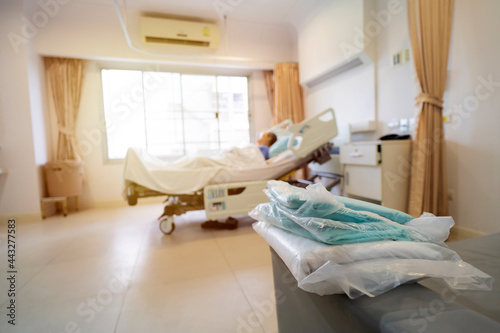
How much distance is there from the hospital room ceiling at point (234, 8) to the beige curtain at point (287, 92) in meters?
0.72

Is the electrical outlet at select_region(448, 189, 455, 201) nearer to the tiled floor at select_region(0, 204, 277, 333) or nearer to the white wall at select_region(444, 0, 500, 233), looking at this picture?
the white wall at select_region(444, 0, 500, 233)

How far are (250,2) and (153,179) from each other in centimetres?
297

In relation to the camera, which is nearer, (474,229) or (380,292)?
(380,292)

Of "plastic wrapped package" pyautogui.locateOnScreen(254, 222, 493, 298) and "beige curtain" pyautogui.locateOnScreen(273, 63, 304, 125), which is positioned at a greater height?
"beige curtain" pyautogui.locateOnScreen(273, 63, 304, 125)

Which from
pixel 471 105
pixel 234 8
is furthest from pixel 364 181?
pixel 234 8

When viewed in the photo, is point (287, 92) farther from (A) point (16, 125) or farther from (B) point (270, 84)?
(A) point (16, 125)

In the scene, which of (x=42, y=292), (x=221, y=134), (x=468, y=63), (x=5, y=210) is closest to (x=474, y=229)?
(x=468, y=63)

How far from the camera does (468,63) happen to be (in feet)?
6.12

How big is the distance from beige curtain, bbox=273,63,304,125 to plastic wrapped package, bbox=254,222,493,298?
3747mm

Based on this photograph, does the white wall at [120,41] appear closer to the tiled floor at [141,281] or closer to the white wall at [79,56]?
the white wall at [79,56]

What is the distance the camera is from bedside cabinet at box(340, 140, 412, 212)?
83.0 inches

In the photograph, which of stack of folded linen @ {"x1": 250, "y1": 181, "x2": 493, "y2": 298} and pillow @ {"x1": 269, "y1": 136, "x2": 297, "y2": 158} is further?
pillow @ {"x1": 269, "y1": 136, "x2": 297, "y2": 158}

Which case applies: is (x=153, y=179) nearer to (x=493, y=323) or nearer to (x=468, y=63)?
(x=493, y=323)

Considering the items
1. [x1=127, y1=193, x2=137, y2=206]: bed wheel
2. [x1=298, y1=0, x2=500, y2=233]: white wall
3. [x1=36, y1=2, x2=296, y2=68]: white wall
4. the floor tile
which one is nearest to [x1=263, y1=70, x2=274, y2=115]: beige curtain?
[x1=36, y1=2, x2=296, y2=68]: white wall
